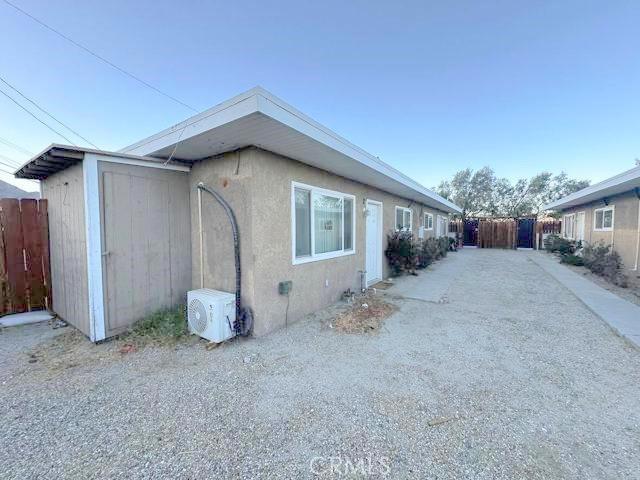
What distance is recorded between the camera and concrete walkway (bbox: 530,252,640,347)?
13.2 feet

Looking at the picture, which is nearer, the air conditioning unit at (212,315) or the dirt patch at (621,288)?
the air conditioning unit at (212,315)

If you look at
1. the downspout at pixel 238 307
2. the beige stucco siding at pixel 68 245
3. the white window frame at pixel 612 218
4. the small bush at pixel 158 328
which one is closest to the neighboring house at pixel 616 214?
the white window frame at pixel 612 218

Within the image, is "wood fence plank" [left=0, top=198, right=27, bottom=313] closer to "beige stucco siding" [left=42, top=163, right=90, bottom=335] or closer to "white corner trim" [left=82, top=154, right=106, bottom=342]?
"beige stucco siding" [left=42, top=163, right=90, bottom=335]

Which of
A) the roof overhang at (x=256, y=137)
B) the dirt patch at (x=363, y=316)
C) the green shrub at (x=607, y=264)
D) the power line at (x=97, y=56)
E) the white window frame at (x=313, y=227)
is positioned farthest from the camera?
the green shrub at (x=607, y=264)

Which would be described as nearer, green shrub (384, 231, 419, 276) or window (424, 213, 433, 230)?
green shrub (384, 231, 419, 276)

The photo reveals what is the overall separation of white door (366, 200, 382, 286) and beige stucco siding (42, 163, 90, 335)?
18.4 feet

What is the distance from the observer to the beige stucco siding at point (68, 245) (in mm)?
3711

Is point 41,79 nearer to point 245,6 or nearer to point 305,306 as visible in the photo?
point 245,6

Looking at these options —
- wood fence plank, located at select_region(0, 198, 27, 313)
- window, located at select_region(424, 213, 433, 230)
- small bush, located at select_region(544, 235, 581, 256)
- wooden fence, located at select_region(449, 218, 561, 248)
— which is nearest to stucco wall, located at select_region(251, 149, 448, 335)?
wood fence plank, located at select_region(0, 198, 27, 313)

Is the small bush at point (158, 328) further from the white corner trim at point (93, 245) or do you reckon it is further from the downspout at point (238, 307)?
the downspout at point (238, 307)

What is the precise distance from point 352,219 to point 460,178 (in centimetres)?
2407

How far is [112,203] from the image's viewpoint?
3652 mm

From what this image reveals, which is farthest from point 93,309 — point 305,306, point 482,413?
point 482,413

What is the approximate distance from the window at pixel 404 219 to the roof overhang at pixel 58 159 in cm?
730
